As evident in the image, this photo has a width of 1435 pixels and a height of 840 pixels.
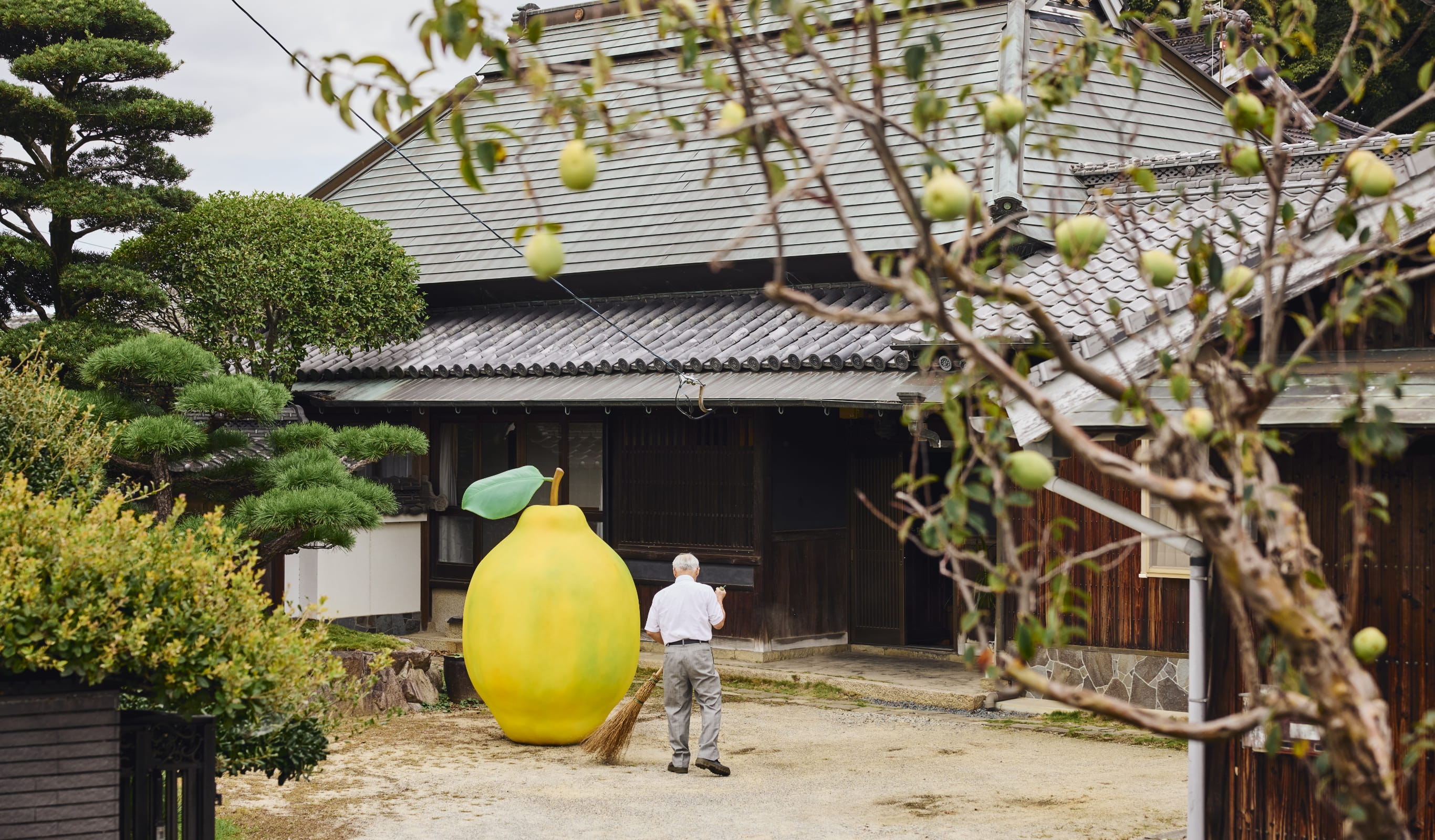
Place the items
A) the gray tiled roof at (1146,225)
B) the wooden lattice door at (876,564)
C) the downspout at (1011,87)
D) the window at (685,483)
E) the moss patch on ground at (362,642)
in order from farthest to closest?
the wooden lattice door at (876,564) < the window at (685,483) < the downspout at (1011,87) < the moss patch on ground at (362,642) < the gray tiled roof at (1146,225)

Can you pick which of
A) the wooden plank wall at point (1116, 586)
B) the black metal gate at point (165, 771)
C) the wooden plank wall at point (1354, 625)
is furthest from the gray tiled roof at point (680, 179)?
the black metal gate at point (165, 771)

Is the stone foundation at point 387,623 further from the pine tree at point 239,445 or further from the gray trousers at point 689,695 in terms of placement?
the gray trousers at point 689,695

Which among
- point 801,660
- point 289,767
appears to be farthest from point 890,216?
point 289,767

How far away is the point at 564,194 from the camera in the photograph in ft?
60.1

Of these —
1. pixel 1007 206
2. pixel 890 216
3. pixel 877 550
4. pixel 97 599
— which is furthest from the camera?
pixel 877 550

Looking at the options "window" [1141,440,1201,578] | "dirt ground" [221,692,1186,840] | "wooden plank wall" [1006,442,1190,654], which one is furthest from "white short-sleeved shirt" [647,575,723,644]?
"window" [1141,440,1201,578]

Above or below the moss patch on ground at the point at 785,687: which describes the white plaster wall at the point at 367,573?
above

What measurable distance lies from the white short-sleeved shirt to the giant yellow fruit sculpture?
598 mm

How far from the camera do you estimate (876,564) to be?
15.8m

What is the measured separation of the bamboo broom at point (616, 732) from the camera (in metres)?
10.8

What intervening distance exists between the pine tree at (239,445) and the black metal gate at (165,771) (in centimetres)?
455

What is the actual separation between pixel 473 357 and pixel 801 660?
205 inches

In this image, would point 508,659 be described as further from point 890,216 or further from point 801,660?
point 890,216

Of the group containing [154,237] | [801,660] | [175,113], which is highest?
[175,113]
